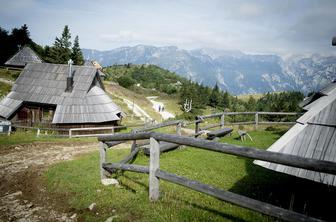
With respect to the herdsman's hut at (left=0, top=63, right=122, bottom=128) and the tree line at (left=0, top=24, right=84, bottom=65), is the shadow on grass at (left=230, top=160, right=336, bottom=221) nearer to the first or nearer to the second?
the herdsman's hut at (left=0, top=63, right=122, bottom=128)

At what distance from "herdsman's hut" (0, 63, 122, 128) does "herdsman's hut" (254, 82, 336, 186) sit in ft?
95.1

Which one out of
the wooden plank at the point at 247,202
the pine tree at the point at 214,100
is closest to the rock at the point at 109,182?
the wooden plank at the point at 247,202

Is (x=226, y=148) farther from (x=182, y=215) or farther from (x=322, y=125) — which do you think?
(x=322, y=125)

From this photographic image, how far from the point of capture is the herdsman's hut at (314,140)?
508 cm

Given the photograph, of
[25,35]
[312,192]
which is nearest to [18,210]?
[312,192]

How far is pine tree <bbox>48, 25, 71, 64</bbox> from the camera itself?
81.2 meters

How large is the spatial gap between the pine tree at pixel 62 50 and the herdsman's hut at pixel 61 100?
47.4 metres

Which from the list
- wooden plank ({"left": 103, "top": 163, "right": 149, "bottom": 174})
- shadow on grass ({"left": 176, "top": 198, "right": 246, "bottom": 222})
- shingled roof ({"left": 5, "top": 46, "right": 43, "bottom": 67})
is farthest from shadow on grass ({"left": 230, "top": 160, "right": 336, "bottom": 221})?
shingled roof ({"left": 5, "top": 46, "right": 43, "bottom": 67})

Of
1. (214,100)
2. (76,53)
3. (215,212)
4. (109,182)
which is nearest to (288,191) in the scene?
(215,212)

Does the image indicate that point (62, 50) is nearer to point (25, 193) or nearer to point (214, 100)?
point (214, 100)

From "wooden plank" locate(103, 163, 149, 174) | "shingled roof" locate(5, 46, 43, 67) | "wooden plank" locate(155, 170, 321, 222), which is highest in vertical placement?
"shingled roof" locate(5, 46, 43, 67)

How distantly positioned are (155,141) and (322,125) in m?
3.33

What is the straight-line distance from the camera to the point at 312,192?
570 cm

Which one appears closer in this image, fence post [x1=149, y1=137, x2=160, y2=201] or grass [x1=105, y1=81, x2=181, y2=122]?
fence post [x1=149, y1=137, x2=160, y2=201]
